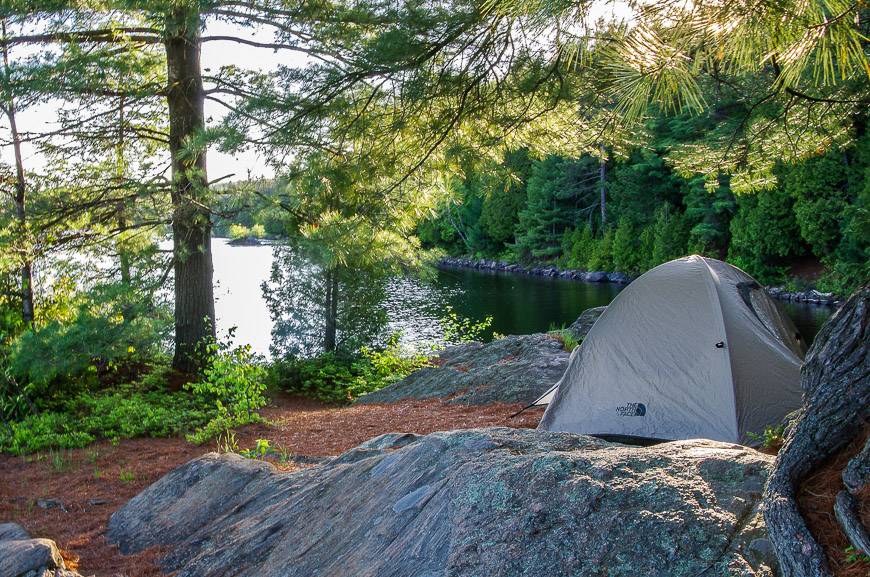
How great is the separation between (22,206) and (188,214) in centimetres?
230

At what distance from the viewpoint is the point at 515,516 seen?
2.68m

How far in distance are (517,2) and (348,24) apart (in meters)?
4.08

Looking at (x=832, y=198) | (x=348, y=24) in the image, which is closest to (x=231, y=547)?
(x=348, y=24)

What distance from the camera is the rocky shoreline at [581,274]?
89.0ft

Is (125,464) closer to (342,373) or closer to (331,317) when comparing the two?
(342,373)

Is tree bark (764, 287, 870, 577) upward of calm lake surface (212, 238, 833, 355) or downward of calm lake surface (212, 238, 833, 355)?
upward

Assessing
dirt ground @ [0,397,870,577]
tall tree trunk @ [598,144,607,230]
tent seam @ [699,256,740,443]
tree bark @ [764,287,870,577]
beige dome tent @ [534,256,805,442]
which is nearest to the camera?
tree bark @ [764,287,870,577]

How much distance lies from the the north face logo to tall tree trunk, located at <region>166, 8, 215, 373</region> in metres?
5.45

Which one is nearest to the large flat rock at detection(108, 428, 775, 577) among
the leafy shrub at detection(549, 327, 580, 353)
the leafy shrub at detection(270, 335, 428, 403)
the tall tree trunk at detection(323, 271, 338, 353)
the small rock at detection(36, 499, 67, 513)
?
the small rock at detection(36, 499, 67, 513)

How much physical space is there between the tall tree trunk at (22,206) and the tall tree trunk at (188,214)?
6.09 ft

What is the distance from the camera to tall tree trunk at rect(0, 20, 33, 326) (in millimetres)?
Answer: 9016

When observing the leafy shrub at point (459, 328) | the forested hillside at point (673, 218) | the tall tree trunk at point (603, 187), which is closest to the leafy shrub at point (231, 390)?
the forested hillside at point (673, 218)

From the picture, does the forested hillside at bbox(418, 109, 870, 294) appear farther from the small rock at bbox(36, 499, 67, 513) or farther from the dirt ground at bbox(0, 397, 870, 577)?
the small rock at bbox(36, 499, 67, 513)

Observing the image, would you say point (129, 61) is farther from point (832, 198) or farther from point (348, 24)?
point (832, 198)
